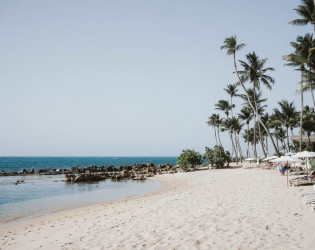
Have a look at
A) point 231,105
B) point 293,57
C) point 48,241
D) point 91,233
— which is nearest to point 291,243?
point 91,233

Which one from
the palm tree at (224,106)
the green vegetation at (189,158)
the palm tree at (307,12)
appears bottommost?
the green vegetation at (189,158)

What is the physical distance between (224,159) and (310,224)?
104ft

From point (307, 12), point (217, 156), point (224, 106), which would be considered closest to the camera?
point (307, 12)

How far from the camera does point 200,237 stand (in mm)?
6301

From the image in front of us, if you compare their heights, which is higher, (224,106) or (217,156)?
(224,106)

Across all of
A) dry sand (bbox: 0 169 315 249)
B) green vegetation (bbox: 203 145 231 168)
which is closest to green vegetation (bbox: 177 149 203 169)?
green vegetation (bbox: 203 145 231 168)

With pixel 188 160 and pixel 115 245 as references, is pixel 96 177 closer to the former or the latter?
pixel 188 160

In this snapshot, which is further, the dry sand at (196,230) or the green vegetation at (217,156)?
the green vegetation at (217,156)

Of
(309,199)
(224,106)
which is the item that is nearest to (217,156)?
(224,106)

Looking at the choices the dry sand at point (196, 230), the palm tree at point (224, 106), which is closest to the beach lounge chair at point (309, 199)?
the dry sand at point (196, 230)

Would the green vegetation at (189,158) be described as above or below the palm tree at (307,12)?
below

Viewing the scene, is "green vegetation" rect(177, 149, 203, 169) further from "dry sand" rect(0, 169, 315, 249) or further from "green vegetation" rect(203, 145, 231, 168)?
"dry sand" rect(0, 169, 315, 249)

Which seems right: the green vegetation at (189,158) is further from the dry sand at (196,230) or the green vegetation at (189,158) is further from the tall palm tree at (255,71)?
the dry sand at (196,230)

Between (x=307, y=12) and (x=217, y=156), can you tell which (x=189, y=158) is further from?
(x=307, y=12)
